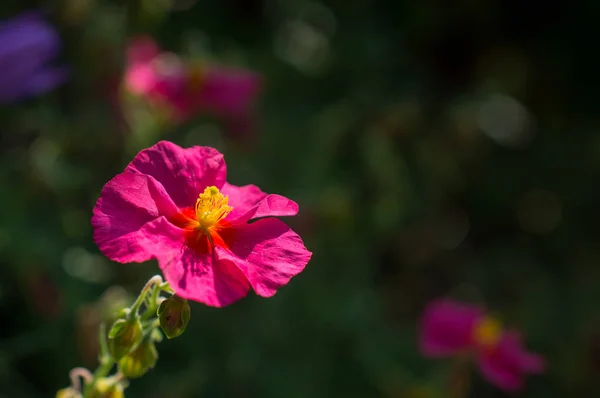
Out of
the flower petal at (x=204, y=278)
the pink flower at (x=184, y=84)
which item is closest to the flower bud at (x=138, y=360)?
the flower petal at (x=204, y=278)

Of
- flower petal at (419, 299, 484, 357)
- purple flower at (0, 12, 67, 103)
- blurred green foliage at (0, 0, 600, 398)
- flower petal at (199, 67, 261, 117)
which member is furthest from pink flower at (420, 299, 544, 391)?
purple flower at (0, 12, 67, 103)

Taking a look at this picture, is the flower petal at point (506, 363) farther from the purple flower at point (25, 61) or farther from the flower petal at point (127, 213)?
the purple flower at point (25, 61)

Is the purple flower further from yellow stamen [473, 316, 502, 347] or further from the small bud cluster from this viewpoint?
yellow stamen [473, 316, 502, 347]

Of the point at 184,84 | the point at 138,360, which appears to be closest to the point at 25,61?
the point at 184,84

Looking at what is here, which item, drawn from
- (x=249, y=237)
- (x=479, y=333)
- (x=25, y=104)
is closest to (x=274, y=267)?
(x=249, y=237)

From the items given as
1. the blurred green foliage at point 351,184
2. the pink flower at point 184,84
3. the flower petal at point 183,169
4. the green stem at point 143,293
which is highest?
the flower petal at point 183,169

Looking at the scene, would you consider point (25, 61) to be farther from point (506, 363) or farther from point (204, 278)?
point (506, 363)

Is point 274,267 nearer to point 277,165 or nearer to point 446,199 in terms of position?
point 277,165
